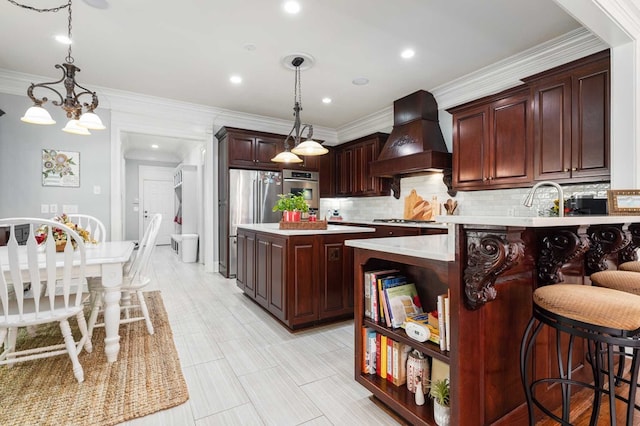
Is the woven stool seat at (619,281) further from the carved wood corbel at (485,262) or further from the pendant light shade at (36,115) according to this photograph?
the pendant light shade at (36,115)

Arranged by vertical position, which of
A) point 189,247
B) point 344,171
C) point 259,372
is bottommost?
point 259,372

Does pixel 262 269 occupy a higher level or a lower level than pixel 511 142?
lower

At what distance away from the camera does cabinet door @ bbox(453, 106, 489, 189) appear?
346cm

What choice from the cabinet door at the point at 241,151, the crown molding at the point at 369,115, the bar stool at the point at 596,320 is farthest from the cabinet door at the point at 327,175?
the bar stool at the point at 596,320

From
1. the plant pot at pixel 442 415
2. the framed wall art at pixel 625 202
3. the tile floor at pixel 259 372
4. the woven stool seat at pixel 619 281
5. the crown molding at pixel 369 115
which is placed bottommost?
the tile floor at pixel 259 372

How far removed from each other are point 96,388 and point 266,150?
4.06 meters

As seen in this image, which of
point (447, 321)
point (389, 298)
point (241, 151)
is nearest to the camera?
point (447, 321)

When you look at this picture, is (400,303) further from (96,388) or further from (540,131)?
(540,131)

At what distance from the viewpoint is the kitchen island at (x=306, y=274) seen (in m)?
2.62

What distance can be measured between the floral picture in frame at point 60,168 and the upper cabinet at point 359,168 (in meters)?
4.25

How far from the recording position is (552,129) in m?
2.87

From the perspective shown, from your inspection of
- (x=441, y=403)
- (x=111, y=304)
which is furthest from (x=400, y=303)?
(x=111, y=304)

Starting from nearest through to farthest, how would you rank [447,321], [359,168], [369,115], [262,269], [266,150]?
[447,321] → [262,269] → [266,150] → [369,115] → [359,168]

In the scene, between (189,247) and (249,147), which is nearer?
(249,147)
